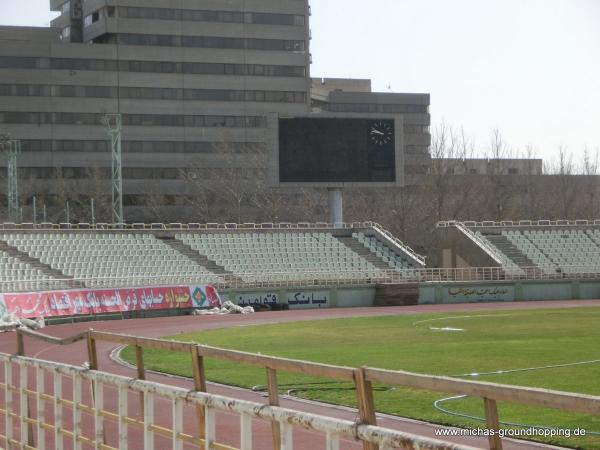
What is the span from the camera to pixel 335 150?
59.7 m

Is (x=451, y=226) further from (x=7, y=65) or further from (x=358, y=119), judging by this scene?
(x=7, y=65)

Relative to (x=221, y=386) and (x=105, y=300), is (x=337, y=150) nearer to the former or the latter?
(x=105, y=300)

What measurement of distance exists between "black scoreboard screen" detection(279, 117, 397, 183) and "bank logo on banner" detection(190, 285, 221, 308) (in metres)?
9.88

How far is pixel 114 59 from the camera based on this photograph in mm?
98562

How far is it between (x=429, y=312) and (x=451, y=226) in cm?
1891

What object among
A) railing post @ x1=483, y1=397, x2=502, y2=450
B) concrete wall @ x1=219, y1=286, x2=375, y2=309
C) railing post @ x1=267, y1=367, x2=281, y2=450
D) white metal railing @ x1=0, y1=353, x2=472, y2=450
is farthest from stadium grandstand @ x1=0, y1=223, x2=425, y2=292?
railing post @ x1=483, y1=397, x2=502, y2=450

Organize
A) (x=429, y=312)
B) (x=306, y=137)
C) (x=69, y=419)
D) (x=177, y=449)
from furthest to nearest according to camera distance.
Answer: (x=306, y=137), (x=429, y=312), (x=69, y=419), (x=177, y=449)

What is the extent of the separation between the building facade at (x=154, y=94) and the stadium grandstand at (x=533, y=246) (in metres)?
33.7

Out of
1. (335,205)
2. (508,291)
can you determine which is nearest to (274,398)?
(508,291)

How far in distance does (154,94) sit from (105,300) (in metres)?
54.7

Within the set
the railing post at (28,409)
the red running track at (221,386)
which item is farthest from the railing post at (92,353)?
the railing post at (28,409)

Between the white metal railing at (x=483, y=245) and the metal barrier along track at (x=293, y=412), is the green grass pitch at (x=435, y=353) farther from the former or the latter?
the white metal railing at (x=483, y=245)

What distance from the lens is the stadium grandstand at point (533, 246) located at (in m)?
63.7

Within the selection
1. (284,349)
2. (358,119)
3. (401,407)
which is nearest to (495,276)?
(358,119)
